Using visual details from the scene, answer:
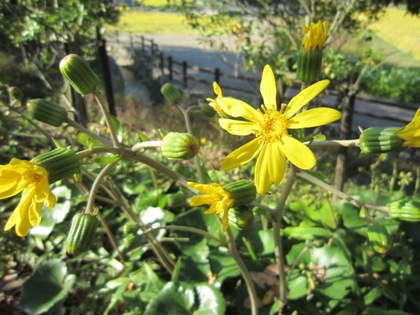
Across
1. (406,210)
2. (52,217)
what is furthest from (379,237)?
(52,217)

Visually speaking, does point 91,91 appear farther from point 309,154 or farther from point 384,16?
point 384,16

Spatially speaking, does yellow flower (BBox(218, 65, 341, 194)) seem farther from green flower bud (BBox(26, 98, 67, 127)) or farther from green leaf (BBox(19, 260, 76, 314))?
green leaf (BBox(19, 260, 76, 314))

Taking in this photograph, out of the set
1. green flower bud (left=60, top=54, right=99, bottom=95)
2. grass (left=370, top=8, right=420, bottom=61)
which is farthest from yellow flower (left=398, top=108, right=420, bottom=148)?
grass (left=370, top=8, right=420, bottom=61)

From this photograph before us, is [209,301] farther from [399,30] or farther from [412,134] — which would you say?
[399,30]

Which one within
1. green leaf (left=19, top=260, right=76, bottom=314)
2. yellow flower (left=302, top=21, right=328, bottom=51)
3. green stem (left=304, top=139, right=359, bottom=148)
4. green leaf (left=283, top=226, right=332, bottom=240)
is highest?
yellow flower (left=302, top=21, right=328, bottom=51)

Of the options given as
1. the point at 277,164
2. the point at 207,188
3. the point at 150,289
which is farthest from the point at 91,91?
the point at 150,289

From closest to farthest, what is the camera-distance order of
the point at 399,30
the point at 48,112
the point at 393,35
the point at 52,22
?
1. the point at 48,112
2. the point at 52,22
3. the point at 399,30
4. the point at 393,35
